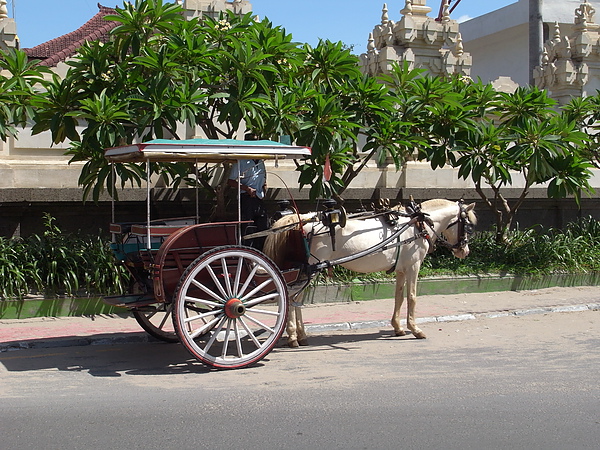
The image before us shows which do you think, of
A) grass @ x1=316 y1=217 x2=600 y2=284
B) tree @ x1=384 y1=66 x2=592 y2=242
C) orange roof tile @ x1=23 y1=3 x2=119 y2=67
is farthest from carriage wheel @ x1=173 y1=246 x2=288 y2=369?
orange roof tile @ x1=23 y1=3 x2=119 y2=67

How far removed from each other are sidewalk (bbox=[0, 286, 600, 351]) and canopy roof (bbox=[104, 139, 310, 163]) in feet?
8.25

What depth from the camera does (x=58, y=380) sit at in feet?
25.1

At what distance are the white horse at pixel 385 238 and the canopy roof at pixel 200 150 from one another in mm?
959

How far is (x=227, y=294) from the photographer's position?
7941 mm

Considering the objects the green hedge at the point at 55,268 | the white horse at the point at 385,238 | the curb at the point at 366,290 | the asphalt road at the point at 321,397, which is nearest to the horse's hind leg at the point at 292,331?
the white horse at the point at 385,238

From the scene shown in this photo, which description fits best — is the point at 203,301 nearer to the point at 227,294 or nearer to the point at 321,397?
the point at 227,294

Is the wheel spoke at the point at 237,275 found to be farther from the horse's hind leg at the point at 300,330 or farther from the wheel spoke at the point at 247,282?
the horse's hind leg at the point at 300,330

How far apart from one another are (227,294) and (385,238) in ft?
8.19

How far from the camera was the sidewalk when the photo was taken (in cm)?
964

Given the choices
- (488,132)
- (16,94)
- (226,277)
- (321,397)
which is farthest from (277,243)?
(488,132)

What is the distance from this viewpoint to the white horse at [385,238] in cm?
909

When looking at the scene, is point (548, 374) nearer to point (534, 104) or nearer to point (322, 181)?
point (322, 181)

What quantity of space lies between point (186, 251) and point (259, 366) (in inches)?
58.0

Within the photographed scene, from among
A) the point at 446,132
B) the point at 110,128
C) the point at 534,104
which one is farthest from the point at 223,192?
the point at 534,104
